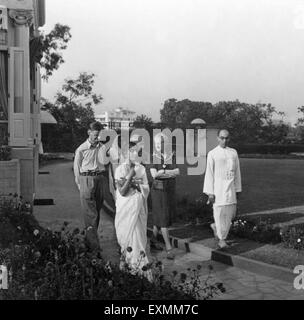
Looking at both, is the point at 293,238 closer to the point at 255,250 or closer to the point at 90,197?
the point at 255,250

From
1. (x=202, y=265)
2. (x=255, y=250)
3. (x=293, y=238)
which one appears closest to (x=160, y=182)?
(x=202, y=265)

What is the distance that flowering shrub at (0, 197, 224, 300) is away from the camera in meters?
3.75

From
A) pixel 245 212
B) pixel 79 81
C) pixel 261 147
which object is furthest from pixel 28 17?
pixel 261 147

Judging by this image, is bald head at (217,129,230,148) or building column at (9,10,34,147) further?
building column at (9,10,34,147)

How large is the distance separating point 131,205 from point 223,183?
1.99 m

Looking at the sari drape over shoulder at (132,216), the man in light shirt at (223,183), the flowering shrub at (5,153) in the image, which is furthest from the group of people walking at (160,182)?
the flowering shrub at (5,153)

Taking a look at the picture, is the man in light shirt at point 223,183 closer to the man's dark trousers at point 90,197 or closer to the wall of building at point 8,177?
the man's dark trousers at point 90,197

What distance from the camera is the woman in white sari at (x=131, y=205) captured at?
5668mm

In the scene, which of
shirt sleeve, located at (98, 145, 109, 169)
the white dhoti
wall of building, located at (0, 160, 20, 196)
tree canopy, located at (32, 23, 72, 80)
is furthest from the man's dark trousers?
tree canopy, located at (32, 23, 72, 80)

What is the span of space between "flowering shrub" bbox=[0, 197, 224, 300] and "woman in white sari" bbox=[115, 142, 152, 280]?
94cm

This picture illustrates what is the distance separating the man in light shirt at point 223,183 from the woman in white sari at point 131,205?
67.4 inches

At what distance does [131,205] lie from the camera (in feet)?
18.9

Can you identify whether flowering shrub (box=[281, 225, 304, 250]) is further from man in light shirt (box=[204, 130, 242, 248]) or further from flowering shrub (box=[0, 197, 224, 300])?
flowering shrub (box=[0, 197, 224, 300])
